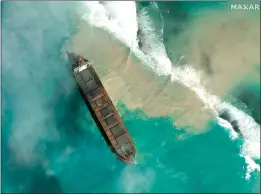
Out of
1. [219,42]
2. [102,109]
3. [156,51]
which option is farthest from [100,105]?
[219,42]

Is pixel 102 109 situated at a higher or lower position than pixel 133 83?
lower

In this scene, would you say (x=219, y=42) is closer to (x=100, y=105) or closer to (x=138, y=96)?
(x=138, y=96)

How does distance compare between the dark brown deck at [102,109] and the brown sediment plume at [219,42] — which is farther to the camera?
the brown sediment plume at [219,42]

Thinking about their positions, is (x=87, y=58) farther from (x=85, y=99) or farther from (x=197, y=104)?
(x=197, y=104)

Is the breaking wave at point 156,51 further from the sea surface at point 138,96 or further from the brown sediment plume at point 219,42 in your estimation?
the brown sediment plume at point 219,42

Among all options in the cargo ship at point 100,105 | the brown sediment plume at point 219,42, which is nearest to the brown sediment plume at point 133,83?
the cargo ship at point 100,105

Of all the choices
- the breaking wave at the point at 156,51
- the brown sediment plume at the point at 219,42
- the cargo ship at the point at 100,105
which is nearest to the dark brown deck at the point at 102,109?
the cargo ship at the point at 100,105
